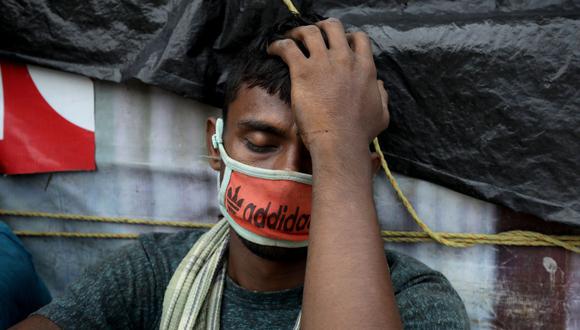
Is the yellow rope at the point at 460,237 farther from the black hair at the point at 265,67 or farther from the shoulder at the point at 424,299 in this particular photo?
the shoulder at the point at 424,299

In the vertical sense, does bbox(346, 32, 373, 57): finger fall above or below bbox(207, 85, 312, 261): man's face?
above

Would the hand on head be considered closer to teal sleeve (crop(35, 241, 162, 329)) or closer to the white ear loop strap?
the white ear loop strap

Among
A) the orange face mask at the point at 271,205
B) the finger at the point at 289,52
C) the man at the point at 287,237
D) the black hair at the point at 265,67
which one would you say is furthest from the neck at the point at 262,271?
the finger at the point at 289,52

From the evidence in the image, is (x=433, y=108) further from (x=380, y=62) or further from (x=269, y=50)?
(x=269, y=50)

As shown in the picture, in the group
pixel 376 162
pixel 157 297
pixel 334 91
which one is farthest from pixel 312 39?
pixel 157 297

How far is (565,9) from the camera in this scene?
1.70m

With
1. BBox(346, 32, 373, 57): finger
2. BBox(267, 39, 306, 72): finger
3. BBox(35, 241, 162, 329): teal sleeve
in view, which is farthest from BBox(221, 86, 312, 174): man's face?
BBox(35, 241, 162, 329): teal sleeve

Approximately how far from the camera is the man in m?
1.30

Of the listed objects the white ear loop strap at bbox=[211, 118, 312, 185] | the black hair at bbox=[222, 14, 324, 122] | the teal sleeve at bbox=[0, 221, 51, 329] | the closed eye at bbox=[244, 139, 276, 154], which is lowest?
the teal sleeve at bbox=[0, 221, 51, 329]

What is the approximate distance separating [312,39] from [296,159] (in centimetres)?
30

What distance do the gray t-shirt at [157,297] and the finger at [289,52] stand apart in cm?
64

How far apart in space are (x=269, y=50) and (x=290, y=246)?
1.71ft

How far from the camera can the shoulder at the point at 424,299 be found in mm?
1467

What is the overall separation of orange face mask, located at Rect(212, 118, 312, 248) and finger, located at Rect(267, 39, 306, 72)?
0.87ft
